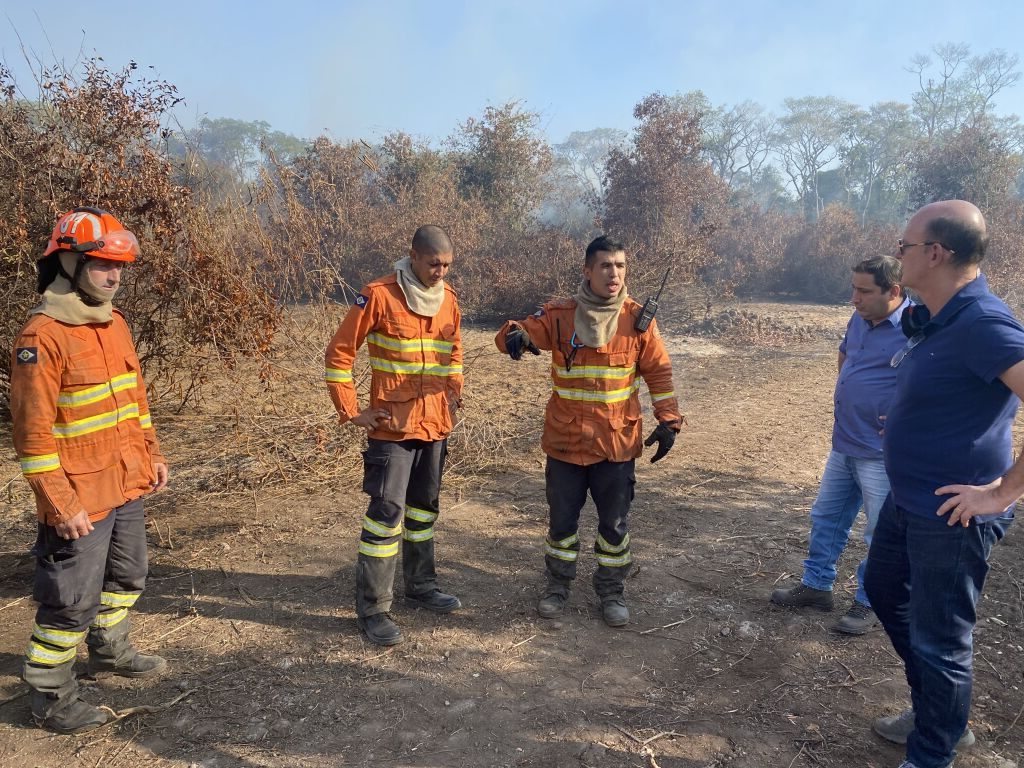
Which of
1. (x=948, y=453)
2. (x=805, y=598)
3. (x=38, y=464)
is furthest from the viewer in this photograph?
(x=805, y=598)

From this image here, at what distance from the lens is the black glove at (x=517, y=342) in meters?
3.34

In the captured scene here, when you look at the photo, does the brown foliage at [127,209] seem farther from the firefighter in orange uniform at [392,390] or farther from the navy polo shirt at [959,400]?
the navy polo shirt at [959,400]

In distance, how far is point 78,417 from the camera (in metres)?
2.57

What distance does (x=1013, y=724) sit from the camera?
2773mm

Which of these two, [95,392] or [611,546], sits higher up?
[95,392]

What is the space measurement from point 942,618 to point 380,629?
2.40 meters

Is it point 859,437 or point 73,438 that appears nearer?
point 73,438

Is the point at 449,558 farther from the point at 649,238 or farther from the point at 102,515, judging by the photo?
the point at 649,238

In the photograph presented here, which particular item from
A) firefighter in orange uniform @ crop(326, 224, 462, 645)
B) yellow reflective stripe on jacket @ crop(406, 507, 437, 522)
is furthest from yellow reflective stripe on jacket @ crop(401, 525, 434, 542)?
firefighter in orange uniform @ crop(326, 224, 462, 645)

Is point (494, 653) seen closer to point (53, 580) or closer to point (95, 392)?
point (53, 580)

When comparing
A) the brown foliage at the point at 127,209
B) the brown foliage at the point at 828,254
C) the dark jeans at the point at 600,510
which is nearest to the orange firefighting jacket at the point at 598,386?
the dark jeans at the point at 600,510

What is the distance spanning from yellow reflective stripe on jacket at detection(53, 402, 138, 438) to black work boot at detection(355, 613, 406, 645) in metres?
1.48

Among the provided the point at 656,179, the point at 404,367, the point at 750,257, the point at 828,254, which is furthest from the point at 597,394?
the point at 828,254

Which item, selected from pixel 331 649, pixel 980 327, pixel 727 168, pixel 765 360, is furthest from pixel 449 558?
pixel 727 168
